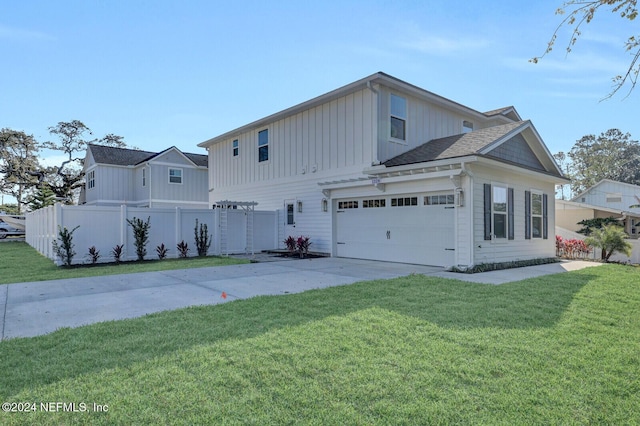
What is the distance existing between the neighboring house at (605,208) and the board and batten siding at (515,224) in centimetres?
696

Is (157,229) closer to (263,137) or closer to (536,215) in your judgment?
(263,137)

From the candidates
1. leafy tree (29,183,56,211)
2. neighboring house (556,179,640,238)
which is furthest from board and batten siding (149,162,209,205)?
neighboring house (556,179,640,238)

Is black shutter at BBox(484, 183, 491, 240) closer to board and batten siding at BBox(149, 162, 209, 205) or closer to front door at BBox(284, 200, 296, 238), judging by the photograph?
front door at BBox(284, 200, 296, 238)

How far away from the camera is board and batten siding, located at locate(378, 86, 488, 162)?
38.3ft

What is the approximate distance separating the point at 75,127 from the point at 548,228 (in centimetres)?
3747

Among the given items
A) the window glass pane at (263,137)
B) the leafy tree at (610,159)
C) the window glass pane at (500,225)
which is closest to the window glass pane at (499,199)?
the window glass pane at (500,225)

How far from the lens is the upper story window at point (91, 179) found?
2511 cm

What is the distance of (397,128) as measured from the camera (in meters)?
12.1

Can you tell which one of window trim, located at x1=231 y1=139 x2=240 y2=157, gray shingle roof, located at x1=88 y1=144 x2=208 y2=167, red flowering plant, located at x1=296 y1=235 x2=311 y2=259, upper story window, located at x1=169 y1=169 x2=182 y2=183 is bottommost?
red flowering plant, located at x1=296 y1=235 x2=311 y2=259

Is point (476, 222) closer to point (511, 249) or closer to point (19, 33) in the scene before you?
point (511, 249)

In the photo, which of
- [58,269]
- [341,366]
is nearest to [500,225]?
[341,366]

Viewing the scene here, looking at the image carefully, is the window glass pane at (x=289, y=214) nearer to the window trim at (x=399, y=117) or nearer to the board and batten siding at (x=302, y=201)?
the board and batten siding at (x=302, y=201)

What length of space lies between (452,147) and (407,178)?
1.60 metres

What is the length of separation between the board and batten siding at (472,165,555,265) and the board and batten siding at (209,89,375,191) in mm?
3378
